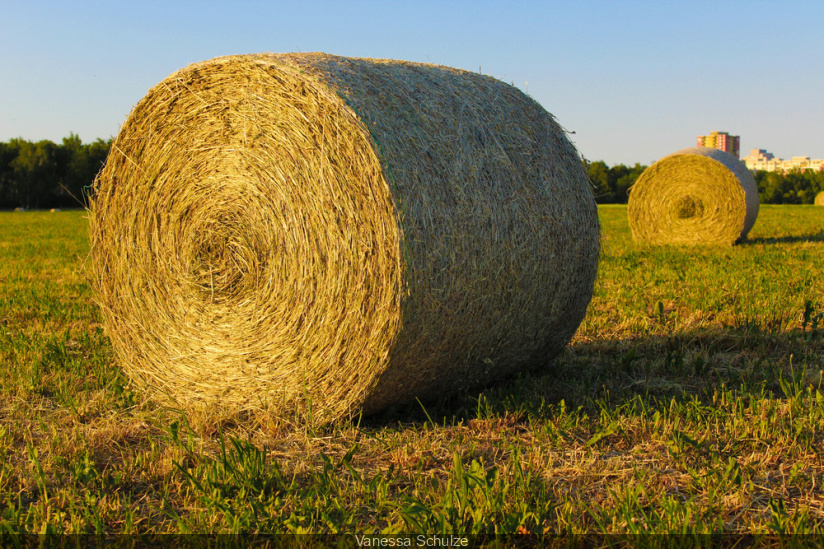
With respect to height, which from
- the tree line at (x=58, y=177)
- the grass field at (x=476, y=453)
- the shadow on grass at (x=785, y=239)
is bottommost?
the grass field at (x=476, y=453)

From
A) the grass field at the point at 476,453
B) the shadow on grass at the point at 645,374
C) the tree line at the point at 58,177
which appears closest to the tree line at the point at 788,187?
the tree line at the point at 58,177

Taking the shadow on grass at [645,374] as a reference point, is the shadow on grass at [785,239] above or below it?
above

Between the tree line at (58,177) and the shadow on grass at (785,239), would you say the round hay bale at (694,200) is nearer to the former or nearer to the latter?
the shadow on grass at (785,239)

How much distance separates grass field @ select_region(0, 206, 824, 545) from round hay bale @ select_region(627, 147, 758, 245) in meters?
7.85

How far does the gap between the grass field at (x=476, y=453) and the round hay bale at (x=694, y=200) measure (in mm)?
7847

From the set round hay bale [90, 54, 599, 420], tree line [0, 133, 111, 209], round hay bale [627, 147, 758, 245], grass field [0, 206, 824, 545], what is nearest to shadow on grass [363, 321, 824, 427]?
grass field [0, 206, 824, 545]

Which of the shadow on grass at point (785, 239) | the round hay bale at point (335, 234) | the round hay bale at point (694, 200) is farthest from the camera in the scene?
the shadow on grass at point (785, 239)

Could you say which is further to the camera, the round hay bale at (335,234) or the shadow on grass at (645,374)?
the shadow on grass at (645,374)

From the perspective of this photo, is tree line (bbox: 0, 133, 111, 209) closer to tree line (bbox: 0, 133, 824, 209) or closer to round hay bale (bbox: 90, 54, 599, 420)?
tree line (bbox: 0, 133, 824, 209)

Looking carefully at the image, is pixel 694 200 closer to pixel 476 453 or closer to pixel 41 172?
pixel 476 453

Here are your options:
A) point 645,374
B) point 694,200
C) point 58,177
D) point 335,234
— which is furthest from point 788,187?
point 335,234

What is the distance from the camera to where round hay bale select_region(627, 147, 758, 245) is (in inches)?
536

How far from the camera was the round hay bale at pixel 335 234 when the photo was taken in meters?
3.98

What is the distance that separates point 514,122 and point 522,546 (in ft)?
9.60
